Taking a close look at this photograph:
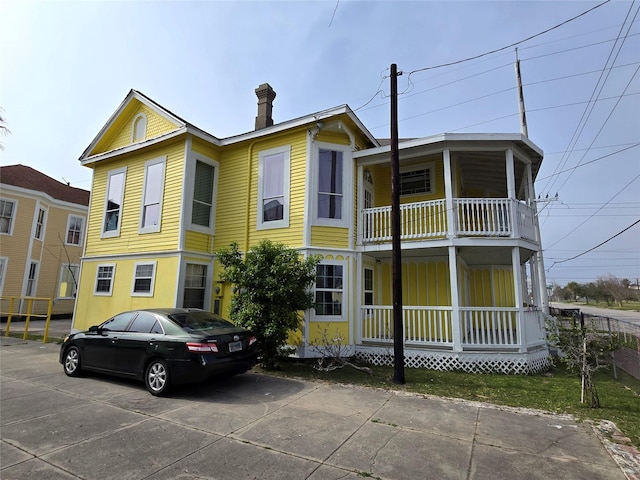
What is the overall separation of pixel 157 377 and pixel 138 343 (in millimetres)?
A: 796

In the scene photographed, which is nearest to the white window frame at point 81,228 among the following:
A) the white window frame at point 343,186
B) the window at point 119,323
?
the window at point 119,323

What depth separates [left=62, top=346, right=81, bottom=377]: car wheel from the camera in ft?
25.0

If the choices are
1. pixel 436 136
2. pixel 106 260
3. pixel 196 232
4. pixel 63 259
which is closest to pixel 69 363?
pixel 196 232

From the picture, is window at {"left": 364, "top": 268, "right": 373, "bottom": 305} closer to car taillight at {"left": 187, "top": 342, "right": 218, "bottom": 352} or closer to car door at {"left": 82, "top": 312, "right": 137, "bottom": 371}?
car taillight at {"left": 187, "top": 342, "right": 218, "bottom": 352}

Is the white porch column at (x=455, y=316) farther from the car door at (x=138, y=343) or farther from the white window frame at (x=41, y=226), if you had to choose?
the white window frame at (x=41, y=226)

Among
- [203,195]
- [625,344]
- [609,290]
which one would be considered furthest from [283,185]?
[609,290]

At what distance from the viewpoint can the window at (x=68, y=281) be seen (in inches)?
872

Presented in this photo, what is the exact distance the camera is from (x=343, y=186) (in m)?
10.5

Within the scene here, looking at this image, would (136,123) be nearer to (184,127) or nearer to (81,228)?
(184,127)

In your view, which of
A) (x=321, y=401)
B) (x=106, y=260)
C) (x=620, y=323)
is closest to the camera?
(x=321, y=401)

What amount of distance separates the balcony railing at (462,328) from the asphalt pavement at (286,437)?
121 inches

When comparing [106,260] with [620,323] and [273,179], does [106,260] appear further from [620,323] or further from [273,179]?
[620,323]

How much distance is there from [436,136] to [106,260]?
39.0ft

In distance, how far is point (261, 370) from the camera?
8.26 metres
